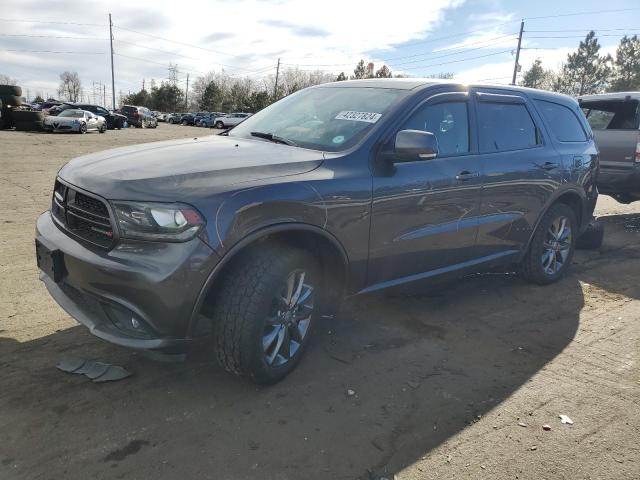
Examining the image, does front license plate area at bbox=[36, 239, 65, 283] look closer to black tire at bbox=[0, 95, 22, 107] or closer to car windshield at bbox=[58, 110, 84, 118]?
black tire at bbox=[0, 95, 22, 107]

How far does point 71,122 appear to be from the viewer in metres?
25.8

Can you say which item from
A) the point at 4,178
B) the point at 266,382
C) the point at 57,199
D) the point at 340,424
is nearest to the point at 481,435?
the point at 340,424

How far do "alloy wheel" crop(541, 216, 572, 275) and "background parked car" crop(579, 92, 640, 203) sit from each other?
3686 mm

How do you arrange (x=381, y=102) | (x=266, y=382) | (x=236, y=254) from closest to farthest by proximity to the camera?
(x=236, y=254) → (x=266, y=382) → (x=381, y=102)

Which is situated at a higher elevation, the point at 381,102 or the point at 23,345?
the point at 381,102

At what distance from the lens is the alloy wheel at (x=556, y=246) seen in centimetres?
515

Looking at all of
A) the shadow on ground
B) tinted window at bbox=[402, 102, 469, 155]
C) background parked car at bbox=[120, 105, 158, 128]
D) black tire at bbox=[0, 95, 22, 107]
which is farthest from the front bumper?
background parked car at bbox=[120, 105, 158, 128]

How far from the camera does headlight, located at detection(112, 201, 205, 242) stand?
2.55 meters

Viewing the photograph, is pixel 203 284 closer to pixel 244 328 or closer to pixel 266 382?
pixel 244 328

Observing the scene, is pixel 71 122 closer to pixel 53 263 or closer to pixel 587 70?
pixel 53 263

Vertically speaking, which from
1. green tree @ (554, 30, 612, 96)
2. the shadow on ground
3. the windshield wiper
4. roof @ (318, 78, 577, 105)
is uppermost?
green tree @ (554, 30, 612, 96)

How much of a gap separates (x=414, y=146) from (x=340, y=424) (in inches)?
67.7

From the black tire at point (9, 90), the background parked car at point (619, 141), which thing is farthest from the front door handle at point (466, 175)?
the black tire at point (9, 90)

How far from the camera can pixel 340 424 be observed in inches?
110
